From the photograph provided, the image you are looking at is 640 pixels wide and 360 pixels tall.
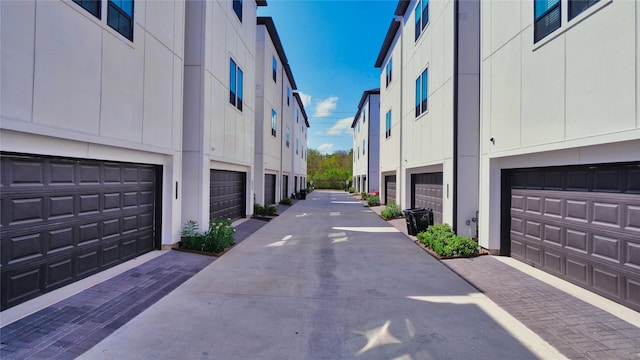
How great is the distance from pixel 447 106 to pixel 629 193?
5780 millimetres

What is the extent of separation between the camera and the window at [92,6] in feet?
17.0

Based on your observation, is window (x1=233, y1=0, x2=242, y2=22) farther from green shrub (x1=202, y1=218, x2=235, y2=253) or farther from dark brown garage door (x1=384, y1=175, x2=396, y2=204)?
dark brown garage door (x1=384, y1=175, x2=396, y2=204)

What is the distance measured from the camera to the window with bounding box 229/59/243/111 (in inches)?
454

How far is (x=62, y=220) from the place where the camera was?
16.6 ft

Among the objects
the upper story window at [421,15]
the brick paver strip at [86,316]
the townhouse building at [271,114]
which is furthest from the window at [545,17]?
the townhouse building at [271,114]

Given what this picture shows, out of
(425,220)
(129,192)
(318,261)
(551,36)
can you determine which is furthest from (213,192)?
(551,36)

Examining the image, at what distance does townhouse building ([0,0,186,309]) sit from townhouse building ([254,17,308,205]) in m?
9.42

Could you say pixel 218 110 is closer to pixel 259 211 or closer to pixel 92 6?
pixel 92 6

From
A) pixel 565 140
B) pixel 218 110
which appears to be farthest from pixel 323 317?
pixel 218 110

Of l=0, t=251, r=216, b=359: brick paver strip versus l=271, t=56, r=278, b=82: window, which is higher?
l=271, t=56, r=278, b=82: window

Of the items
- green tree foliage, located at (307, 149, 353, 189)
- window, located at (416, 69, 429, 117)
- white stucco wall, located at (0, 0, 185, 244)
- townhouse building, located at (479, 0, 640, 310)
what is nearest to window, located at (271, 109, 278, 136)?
window, located at (416, 69, 429, 117)

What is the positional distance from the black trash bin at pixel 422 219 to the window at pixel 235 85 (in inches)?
304

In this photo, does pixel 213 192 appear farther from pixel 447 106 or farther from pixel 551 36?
pixel 551 36

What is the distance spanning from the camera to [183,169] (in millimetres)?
8906
